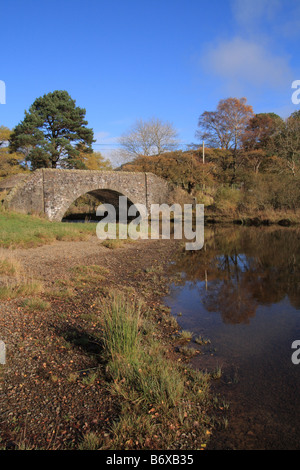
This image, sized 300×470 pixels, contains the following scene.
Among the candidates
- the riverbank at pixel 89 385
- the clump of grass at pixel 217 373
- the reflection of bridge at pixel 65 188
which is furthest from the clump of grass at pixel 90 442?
the reflection of bridge at pixel 65 188

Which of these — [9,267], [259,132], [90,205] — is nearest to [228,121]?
[259,132]

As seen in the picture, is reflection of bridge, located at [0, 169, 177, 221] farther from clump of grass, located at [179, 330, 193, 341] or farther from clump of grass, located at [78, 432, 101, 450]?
clump of grass, located at [78, 432, 101, 450]

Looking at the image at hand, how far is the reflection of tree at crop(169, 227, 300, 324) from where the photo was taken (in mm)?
8727

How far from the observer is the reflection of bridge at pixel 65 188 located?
2228 centimetres

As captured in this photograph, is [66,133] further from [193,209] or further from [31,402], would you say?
[31,402]

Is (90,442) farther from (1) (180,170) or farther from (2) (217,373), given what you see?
(1) (180,170)

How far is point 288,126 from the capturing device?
33.4 m

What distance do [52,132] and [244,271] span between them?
1054 inches

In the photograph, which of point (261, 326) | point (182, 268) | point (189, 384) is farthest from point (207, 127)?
point (189, 384)

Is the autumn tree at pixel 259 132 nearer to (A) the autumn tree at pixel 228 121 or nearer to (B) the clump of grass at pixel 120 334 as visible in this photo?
(A) the autumn tree at pixel 228 121

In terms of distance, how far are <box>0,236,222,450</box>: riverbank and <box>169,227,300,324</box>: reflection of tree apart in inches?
94.5

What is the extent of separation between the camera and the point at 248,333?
661 cm

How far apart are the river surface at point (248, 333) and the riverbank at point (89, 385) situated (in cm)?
39
